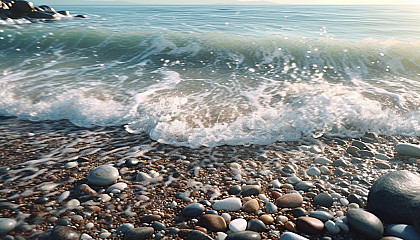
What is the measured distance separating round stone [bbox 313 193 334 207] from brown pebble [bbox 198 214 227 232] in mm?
910

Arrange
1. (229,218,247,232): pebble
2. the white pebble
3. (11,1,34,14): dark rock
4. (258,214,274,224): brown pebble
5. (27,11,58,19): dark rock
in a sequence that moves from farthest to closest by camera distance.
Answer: (27,11,58,19): dark rock, (11,1,34,14): dark rock, the white pebble, (258,214,274,224): brown pebble, (229,218,247,232): pebble

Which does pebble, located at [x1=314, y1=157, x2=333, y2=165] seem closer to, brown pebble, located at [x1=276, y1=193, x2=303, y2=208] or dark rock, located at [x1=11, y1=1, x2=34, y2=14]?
brown pebble, located at [x1=276, y1=193, x2=303, y2=208]

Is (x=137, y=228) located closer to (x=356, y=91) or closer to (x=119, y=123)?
(x=119, y=123)

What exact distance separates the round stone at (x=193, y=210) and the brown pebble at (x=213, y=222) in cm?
10

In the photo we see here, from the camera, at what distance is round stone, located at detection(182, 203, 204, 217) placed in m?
2.36

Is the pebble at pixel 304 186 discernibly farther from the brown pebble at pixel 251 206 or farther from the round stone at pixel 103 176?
the round stone at pixel 103 176

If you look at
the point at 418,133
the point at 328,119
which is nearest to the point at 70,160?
the point at 328,119

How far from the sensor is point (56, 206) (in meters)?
2.44

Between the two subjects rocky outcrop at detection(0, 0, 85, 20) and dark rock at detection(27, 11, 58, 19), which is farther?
dark rock at detection(27, 11, 58, 19)

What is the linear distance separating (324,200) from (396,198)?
0.55 m

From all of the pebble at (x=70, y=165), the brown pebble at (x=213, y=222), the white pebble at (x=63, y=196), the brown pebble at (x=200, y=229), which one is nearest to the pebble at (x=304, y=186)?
the brown pebble at (x=213, y=222)

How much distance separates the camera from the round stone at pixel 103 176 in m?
2.77

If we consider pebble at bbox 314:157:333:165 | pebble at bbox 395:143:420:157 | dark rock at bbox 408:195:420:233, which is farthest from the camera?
pebble at bbox 395:143:420:157

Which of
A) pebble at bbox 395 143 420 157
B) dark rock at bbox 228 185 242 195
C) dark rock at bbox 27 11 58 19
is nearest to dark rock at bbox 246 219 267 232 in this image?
dark rock at bbox 228 185 242 195
